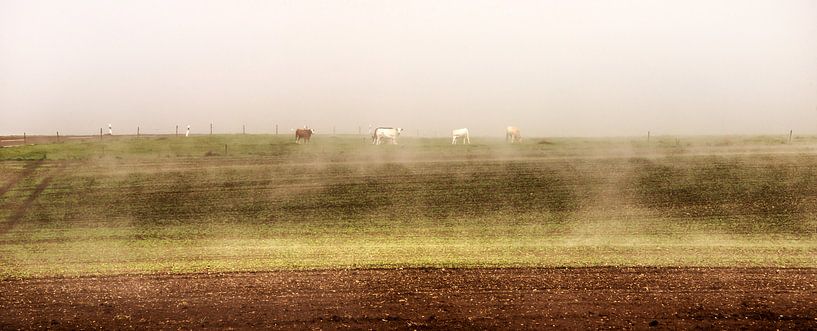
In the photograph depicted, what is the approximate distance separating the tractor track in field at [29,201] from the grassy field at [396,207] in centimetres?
12

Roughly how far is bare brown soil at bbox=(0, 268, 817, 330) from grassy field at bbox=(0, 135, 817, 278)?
1.52 metres

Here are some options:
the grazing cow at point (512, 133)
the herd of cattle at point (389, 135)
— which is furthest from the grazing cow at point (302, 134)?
the grazing cow at point (512, 133)

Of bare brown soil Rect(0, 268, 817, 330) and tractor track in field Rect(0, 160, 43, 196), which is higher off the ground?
tractor track in field Rect(0, 160, 43, 196)

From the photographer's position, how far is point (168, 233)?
2625 cm

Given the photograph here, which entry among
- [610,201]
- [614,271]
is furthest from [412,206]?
[614,271]

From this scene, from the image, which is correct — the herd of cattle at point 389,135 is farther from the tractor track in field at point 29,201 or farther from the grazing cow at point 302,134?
the tractor track in field at point 29,201

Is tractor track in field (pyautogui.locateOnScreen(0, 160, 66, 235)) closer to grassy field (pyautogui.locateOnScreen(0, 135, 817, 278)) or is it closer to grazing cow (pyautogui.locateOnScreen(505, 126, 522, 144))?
grassy field (pyautogui.locateOnScreen(0, 135, 817, 278))

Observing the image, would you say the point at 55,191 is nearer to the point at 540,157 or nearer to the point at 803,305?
the point at 540,157

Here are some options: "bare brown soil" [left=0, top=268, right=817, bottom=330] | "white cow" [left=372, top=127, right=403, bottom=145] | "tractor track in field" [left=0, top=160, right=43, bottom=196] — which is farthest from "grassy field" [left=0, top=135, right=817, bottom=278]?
"white cow" [left=372, top=127, right=403, bottom=145]

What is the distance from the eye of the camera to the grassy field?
2172cm

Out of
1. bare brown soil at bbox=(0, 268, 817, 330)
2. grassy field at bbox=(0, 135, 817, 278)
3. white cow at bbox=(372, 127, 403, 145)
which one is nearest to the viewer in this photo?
bare brown soil at bbox=(0, 268, 817, 330)

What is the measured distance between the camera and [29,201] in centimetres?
3081

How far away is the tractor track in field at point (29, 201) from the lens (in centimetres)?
2722

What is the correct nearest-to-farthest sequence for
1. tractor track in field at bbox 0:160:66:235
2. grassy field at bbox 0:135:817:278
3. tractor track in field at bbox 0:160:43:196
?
grassy field at bbox 0:135:817:278, tractor track in field at bbox 0:160:66:235, tractor track in field at bbox 0:160:43:196
